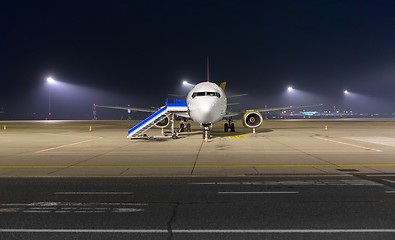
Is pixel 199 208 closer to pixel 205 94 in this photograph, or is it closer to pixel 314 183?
pixel 314 183

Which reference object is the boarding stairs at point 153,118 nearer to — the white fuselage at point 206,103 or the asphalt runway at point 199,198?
the white fuselage at point 206,103

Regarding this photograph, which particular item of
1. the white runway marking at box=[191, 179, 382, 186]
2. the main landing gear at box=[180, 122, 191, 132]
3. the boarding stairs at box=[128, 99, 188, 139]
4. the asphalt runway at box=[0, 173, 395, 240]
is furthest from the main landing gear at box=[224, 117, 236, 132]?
the white runway marking at box=[191, 179, 382, 186]

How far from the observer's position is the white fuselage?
79.9 ft

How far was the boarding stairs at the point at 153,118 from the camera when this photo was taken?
26297 mm

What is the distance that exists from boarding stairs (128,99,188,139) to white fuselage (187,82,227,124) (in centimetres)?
158

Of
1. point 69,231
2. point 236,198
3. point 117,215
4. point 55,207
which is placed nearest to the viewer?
point 69,231

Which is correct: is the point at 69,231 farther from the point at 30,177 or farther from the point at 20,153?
the point at 20,153

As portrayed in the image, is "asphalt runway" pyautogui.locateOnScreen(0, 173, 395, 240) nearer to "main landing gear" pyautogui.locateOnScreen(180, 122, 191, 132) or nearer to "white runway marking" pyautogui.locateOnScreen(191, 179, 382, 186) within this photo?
"white runway marking" pyautogui.locateOnScreen(191, 179, 382, 186)

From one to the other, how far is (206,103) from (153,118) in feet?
15.0

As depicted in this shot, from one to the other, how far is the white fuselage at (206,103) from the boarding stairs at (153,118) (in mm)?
1581

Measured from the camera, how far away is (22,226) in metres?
6.40

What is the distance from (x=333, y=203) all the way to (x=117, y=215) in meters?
4.61

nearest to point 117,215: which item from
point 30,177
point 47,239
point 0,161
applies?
point 47,239

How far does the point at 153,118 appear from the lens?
87.4ft
